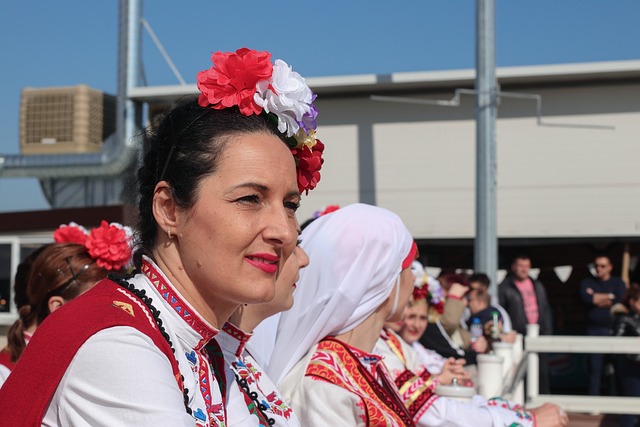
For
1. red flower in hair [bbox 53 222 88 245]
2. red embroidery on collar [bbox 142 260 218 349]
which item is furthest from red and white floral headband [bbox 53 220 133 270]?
red embroidery on collar [bbox 142 260 218 349]

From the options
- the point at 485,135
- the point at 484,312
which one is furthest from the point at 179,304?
the point at 485,135

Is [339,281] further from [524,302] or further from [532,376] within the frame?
[524,302]

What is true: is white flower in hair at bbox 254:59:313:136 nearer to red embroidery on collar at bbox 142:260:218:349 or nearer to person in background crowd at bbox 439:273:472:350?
red embroidery on collar at bbox 142:260:218:349

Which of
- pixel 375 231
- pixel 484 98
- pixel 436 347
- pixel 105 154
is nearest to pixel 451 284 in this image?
pixel 436 347

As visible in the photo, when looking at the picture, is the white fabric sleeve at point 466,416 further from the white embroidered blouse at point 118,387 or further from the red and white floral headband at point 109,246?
the white embroidered blouse at point 118,387

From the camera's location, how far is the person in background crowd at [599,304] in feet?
32.9

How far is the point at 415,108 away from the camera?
595 inches

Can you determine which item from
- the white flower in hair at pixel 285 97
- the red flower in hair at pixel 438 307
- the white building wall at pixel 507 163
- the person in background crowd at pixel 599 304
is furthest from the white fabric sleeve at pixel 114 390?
the white building wall at pixel 507 163

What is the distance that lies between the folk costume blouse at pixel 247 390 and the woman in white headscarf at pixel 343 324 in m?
0.57

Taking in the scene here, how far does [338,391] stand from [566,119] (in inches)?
495

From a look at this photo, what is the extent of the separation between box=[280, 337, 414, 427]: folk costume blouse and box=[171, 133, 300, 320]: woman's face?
981 millimetres

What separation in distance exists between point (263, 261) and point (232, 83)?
38cm

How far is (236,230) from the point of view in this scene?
1.73 metres

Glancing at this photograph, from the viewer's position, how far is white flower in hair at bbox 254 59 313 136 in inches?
74.7
